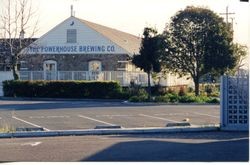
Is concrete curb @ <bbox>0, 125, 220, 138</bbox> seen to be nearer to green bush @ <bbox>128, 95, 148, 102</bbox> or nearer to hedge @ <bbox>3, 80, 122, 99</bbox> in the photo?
green bush @ <bbox>128, 95, 148, 102</bbox>

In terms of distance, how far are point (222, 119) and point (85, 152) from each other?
18.5ft

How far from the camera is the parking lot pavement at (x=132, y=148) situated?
9766mm

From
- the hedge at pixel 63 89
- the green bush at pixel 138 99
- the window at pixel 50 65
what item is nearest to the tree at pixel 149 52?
the hedge at pixel 63 89

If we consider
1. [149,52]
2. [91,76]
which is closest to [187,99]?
[149,52]

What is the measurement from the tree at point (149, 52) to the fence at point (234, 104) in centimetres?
1648

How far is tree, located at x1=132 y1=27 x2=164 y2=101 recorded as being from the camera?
31234mm

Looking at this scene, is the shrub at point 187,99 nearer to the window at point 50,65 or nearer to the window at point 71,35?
the window at point 71,35

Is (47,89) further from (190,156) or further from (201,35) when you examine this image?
(190,156)

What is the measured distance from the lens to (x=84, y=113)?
20406 mm

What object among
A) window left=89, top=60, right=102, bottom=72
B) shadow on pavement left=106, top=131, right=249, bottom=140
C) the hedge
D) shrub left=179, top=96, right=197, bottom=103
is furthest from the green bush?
shadow on pavement left=106, top=131, right=249, bottom=140

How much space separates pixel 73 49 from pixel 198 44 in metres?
10.9

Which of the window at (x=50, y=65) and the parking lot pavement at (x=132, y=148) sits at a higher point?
the window at (x=50, y=65)

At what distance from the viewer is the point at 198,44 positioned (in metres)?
31.5

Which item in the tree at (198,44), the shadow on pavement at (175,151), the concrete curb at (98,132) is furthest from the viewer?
the tree at (198,44)
